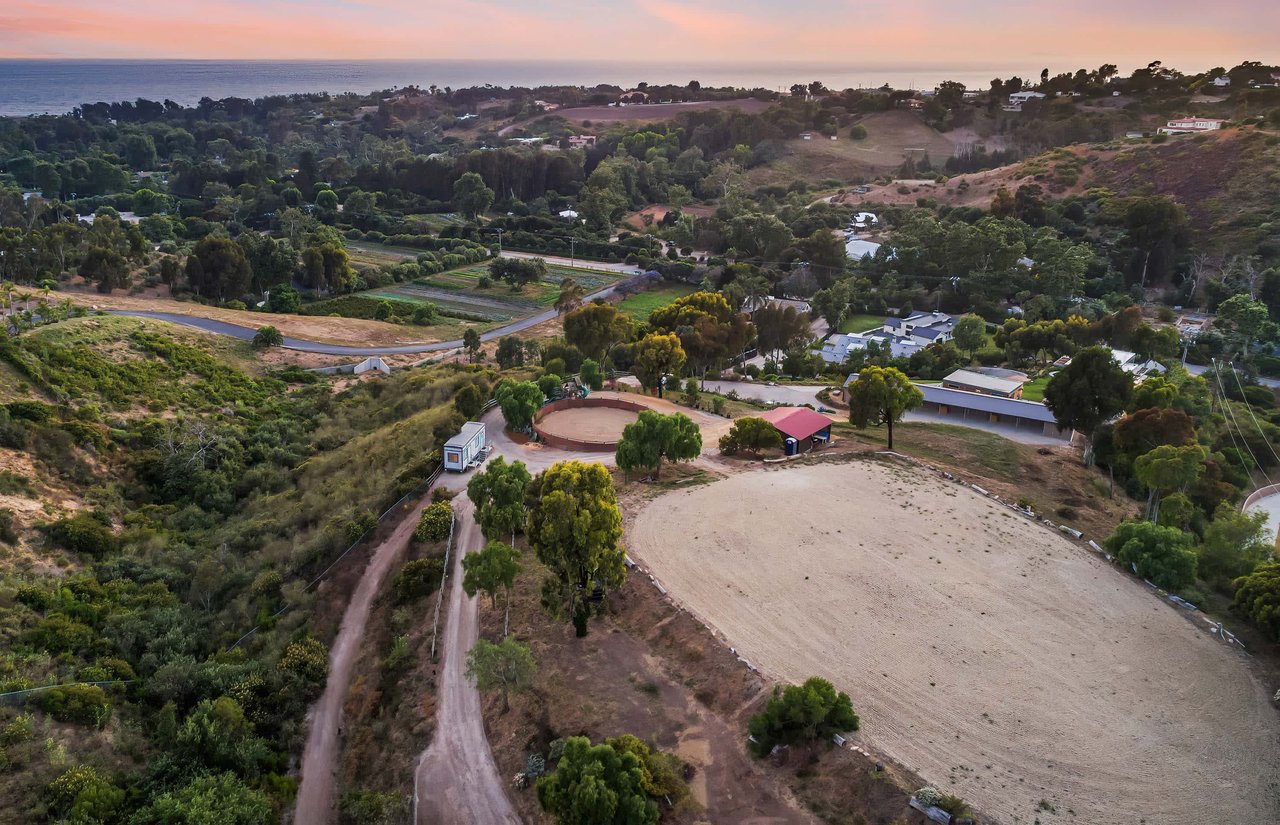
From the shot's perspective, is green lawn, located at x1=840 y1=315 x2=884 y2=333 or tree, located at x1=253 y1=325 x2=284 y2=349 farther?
green lawn, located at x1=840 y1=315 x2=884 y2=333

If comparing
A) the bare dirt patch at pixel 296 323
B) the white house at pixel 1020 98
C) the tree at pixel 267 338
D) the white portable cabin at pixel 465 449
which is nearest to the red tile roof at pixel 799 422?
the white portable cabin at pixel 465 449

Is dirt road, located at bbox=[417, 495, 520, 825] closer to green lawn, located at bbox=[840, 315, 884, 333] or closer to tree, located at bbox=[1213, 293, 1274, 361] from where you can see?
green lawn, located at bbox=[840, 315, 884, 333]

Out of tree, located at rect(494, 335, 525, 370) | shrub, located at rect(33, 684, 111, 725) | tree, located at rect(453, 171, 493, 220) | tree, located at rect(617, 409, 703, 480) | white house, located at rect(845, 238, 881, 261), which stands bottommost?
shrub, located at rect(33, 684, 111, 725)

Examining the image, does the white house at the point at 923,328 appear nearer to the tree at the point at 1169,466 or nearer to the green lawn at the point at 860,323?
the green lawn at the point at 860,323

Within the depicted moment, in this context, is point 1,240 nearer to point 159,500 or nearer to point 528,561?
point 159,500

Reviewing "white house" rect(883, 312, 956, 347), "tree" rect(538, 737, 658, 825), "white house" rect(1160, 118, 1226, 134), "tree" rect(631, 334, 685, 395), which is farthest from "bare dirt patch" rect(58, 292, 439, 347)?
"white house" rect(1160, 118, 1226, 134)

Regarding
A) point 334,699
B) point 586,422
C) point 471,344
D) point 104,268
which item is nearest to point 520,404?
point 586,422

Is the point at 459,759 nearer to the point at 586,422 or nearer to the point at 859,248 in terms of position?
the point at 586,422
